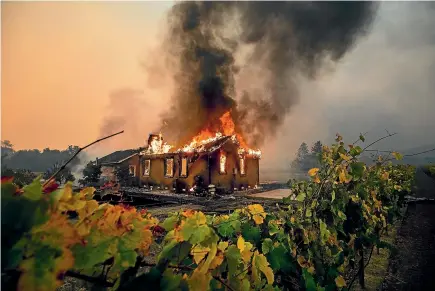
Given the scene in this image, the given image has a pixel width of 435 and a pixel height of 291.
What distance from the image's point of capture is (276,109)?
2420 centimetres

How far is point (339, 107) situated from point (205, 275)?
8.79 m

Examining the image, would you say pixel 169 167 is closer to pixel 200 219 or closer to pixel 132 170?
pixel 132 170

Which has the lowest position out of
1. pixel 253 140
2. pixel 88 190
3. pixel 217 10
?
pixel 88 190

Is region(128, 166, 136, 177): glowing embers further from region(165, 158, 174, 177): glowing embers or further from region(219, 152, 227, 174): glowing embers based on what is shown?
region(219, 152, 227, 174): glowing embers

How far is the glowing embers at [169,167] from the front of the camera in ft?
72.5

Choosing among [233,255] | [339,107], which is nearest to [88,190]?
[233,255]

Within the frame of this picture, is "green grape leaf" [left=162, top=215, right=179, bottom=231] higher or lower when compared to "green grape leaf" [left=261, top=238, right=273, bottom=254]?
higher

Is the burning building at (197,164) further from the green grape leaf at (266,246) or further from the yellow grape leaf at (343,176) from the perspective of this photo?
the green grape leaf at (266,246)

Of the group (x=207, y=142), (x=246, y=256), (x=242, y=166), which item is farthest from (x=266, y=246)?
(x=207, y=142)

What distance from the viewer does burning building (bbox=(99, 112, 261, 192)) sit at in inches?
805

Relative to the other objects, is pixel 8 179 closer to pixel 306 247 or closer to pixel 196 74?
pixel 306 247

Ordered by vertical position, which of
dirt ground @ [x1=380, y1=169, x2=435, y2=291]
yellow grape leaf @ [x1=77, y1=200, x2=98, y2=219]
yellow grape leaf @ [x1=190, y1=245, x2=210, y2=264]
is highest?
yellow grape leaf @ [x1=77, y1=200, x2=98, y2=219]

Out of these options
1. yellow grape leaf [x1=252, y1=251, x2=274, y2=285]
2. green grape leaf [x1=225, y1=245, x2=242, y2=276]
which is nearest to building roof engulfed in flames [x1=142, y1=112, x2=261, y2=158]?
yellow grape leaf [x1=252, y1=251, x2=274, y2=285]

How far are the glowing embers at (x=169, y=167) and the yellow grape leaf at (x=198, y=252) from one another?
20889mm
